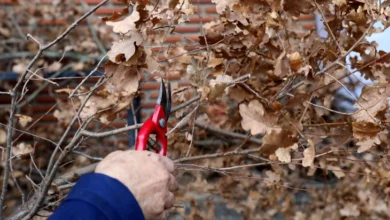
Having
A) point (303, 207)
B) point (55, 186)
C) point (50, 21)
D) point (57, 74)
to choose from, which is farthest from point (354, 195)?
point (50, 21)

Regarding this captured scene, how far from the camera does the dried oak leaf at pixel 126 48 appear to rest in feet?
6.01

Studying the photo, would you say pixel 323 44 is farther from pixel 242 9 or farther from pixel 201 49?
pixel 201 49

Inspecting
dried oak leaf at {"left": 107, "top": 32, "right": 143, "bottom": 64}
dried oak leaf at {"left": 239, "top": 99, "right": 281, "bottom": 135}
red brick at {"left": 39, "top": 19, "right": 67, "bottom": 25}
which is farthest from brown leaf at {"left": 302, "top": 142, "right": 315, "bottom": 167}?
red brick at {"left": 39, "top": 19, "right": 67, "bottom": 25}

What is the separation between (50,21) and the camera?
440 cm

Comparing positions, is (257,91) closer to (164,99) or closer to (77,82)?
(164,99)

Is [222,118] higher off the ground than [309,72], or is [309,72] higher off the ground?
[309,72]

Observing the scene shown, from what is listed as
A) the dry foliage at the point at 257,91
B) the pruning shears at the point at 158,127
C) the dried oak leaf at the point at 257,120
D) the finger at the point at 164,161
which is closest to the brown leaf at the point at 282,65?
the dry foliage at the point at 257,91

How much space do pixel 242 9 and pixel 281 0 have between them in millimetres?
175

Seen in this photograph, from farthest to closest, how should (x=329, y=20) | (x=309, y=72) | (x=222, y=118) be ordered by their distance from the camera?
(x=222, y=118) → (x=329, y=20) → (x=309, y=72)

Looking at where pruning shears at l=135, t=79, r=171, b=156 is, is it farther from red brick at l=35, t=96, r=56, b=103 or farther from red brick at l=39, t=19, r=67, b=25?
red brick at l=35, t=96, r=56, b=103

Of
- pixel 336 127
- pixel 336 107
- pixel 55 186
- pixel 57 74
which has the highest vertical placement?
pixel 336 127

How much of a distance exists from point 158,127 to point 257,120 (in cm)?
40

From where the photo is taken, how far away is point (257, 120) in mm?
1981

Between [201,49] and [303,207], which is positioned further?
[303,207]
